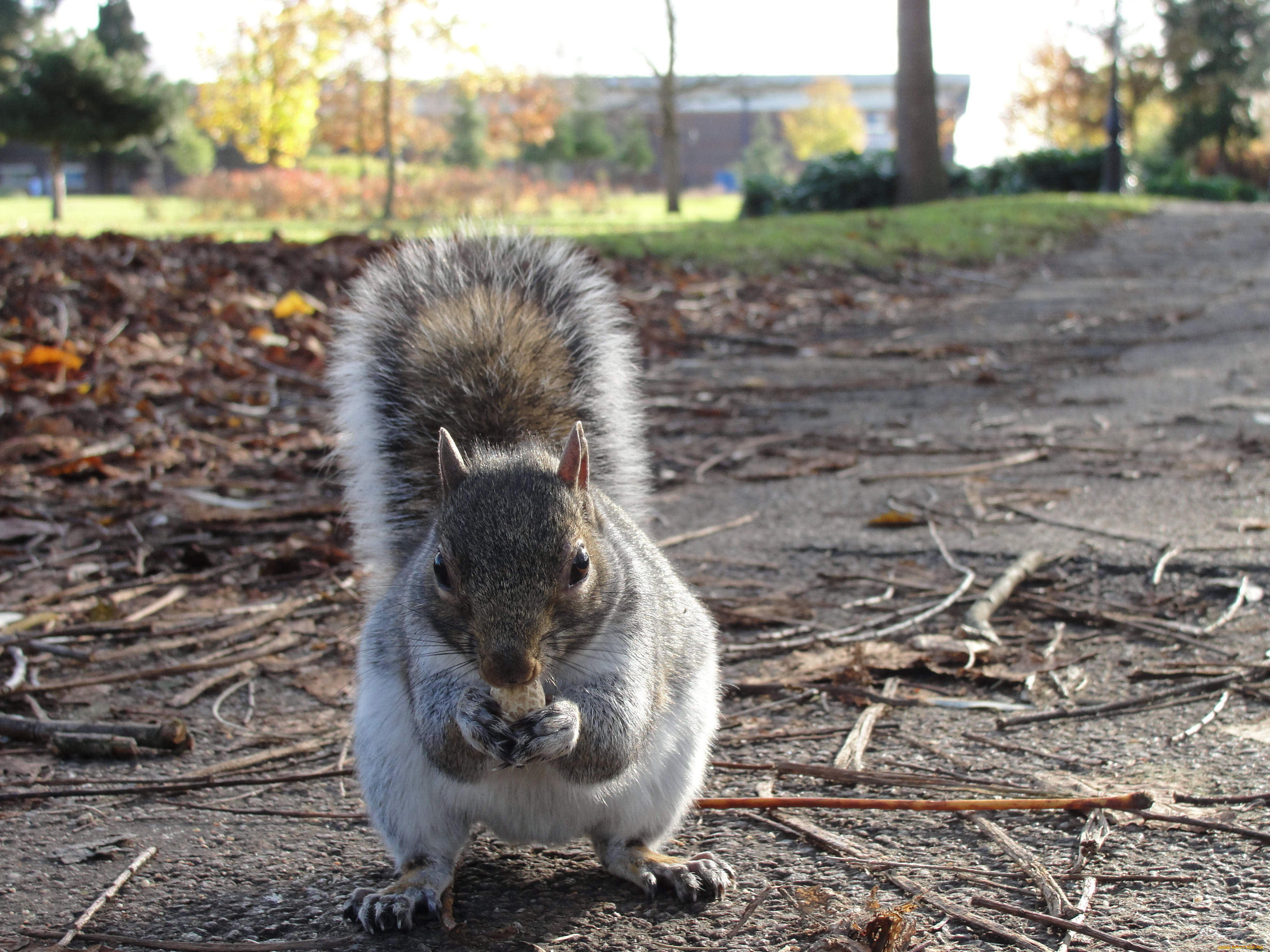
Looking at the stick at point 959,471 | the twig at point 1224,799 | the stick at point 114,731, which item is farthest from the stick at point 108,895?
the stick at point 959,471

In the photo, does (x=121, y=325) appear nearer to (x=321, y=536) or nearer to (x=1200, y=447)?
(x=321, y=536)

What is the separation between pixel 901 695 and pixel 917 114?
14.3 metres

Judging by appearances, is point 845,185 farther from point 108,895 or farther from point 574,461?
point 108,895

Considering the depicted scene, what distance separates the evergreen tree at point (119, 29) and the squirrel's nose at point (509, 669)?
43097mm

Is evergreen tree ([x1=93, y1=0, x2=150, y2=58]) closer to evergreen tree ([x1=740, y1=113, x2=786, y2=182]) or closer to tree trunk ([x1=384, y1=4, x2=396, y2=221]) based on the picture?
tree trunk ([x1=384, y1=4, x2=396, y2=221])

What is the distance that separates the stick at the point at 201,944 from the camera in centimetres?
141

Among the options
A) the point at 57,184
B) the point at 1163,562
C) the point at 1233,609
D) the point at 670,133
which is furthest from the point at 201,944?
the point at 670,133

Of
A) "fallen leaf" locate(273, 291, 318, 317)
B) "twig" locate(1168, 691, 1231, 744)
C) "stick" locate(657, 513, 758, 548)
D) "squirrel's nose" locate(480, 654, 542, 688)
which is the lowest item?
"twig" locate(1168, 691, 1231, 744)

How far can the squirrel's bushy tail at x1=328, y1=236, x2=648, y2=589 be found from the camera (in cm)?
206

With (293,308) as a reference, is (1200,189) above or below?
above

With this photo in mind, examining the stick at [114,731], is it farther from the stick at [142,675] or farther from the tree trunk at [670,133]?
the tree trunk at [670,133]

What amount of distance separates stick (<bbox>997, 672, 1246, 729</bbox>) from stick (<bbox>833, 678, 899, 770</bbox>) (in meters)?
0.22

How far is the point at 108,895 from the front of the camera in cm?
155

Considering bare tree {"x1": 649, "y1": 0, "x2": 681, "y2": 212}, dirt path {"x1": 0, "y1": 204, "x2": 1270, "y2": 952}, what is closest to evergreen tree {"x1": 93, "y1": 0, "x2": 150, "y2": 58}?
bare tree {"x1": 649, "y1": 0, "x2": 681, "y2": 212}
